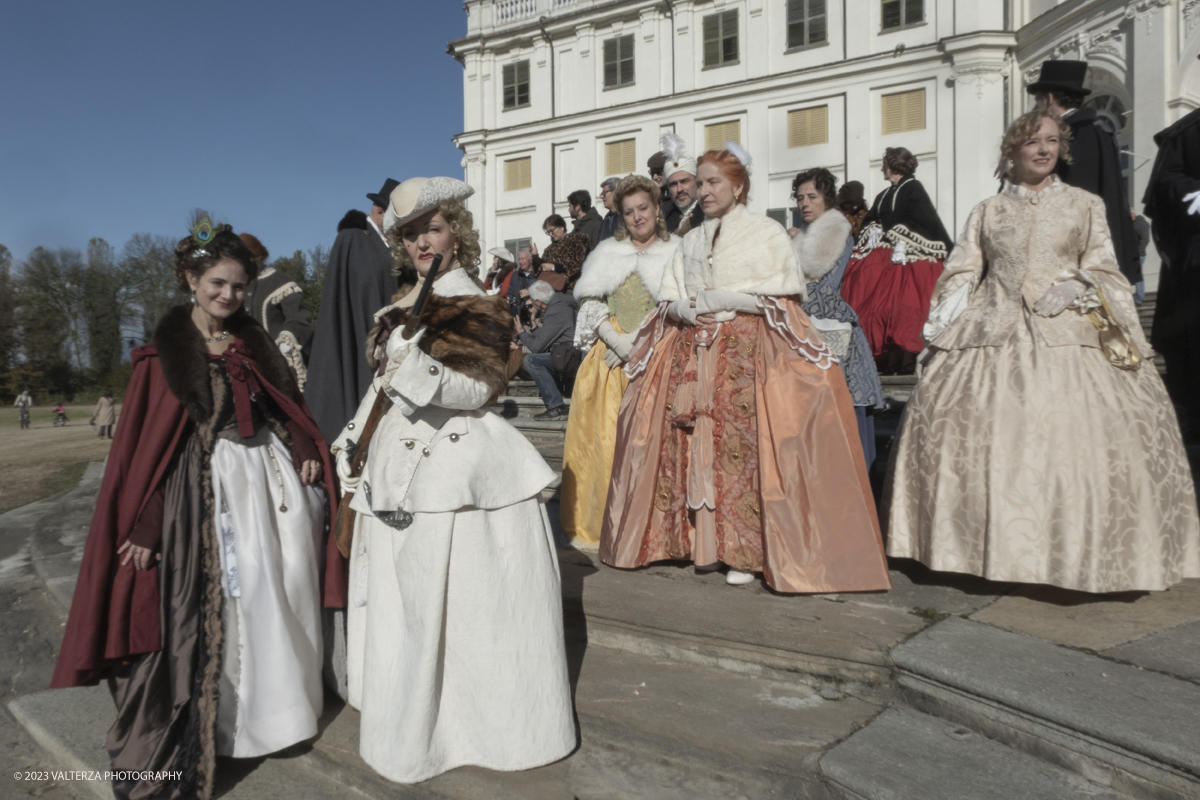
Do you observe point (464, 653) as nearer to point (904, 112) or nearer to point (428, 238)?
point (428, 238)

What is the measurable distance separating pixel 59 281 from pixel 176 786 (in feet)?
142

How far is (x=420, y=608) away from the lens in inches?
91.7

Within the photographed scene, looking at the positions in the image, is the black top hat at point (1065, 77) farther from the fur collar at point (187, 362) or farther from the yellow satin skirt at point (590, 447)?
the fur collar at point (187, 362)

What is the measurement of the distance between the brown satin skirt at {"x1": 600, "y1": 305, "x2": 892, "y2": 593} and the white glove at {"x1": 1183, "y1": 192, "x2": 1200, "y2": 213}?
1.69m

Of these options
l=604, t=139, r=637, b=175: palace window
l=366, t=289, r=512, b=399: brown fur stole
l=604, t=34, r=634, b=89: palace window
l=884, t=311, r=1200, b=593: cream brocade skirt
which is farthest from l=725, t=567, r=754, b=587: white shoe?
l=604, t=34, r=634, b=89: palace window

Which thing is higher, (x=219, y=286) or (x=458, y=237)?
(x=458, y=237)

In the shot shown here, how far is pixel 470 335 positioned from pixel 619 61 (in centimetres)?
2620

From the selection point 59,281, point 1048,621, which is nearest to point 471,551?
point 1048,621

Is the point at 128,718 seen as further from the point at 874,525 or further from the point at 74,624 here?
the point at 874,525

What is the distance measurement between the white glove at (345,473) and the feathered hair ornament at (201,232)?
0.81m

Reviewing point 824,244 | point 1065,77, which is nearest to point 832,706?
point 824,244

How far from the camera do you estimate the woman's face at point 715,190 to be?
3832 mm

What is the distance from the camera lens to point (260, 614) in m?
2.59

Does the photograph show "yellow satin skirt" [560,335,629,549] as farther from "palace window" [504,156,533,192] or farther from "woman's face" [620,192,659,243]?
"palace window" [504,156,533,192]
